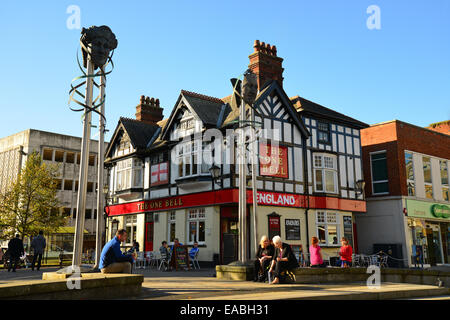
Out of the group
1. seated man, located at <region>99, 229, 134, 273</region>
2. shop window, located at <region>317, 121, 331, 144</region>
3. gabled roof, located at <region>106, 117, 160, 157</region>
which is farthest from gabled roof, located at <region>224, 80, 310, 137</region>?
seated man, located at <region>99, 229, 134, 273</region>

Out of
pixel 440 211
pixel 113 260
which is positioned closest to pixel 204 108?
pixel 113 260

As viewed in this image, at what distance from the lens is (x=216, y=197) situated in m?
20.5

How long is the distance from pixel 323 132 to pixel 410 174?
733 cm

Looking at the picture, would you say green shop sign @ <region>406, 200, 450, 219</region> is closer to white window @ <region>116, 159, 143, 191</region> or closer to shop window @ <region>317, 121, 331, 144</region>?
shop window @ <region>317, 121, 331, 144</region>

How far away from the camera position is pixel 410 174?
26.7 metres

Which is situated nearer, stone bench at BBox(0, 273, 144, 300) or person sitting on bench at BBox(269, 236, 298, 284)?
stone bench at BBox(0, 273, 144, 300)

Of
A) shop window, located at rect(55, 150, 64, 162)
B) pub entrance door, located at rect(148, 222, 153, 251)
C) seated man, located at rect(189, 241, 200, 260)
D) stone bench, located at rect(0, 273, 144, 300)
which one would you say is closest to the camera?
stone bench, located at rect(0, 273, 144, 300)

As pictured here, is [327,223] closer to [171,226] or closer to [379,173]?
[379,173]

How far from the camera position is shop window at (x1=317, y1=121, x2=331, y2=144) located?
2406cm

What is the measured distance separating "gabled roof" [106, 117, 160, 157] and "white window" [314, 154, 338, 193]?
37.0ft

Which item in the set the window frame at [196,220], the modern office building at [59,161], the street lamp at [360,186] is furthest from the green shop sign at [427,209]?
the modern office building at [59,161]

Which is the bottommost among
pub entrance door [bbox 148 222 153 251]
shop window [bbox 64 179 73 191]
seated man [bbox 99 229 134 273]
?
seated man [bbox 99 229 134 273]

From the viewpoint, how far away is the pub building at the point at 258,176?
20.7 metres
